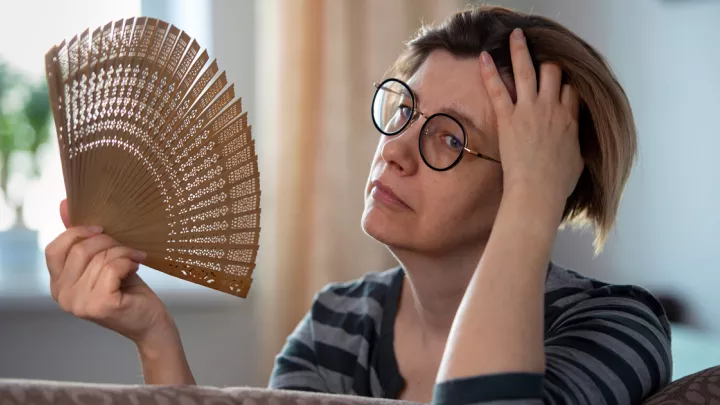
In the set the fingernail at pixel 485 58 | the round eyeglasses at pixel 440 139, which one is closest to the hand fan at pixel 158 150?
the round eyeglasses at pixel 440 139

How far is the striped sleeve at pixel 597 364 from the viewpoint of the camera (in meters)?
0.97

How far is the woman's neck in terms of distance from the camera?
143 centimetres

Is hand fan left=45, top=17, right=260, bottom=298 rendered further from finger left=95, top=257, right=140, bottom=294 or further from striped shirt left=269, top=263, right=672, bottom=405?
striped shirt left=269, top=263, right=672, bottom=405

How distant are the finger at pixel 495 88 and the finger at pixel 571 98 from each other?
0.10 m

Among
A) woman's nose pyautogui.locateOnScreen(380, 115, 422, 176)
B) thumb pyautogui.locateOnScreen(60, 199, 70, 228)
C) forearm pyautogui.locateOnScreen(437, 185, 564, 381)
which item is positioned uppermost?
woman's nose pyautogui.locateOnScreen(380, 115, 422, 176)

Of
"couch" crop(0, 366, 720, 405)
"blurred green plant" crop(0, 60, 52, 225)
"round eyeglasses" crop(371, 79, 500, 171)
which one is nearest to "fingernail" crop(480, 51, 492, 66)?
"round eyeglasses" crop(371, 79, 500, 171)

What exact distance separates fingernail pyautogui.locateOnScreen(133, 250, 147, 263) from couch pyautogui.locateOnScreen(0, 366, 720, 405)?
248 millimetres

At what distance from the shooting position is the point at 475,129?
1.36m

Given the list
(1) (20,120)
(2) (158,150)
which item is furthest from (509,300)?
(1) (20,120)

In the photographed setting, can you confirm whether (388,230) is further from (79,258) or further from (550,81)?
(79,258)

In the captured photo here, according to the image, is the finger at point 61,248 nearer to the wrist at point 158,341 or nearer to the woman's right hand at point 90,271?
the woman's right hand at point 90,271

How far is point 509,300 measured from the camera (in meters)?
1.04

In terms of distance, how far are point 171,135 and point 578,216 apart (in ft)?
2.73

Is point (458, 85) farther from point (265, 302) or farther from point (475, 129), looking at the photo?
point (265, 302)
